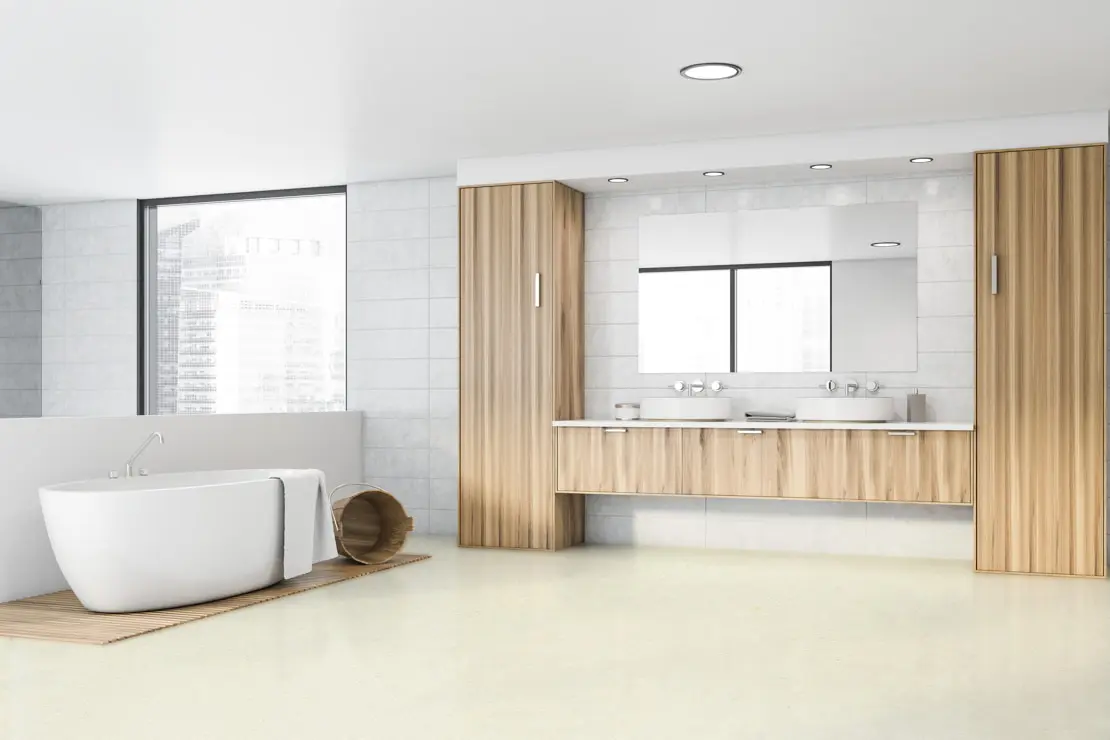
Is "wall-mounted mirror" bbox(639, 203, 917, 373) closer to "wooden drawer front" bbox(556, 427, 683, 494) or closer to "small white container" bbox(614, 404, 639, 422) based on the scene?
"small white container" bbox(614, 404, 639, 422)

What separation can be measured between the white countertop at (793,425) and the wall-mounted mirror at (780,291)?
2.00 feet

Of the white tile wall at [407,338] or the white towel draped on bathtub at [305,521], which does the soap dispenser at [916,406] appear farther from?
the white towel draped on bathtub at [305,521]

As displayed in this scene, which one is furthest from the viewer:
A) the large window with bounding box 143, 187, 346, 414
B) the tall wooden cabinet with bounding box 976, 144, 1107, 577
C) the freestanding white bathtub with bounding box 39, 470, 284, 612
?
the large window with bounding box 143, 187, 346, 414

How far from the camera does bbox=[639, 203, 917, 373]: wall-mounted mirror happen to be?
6.92 m

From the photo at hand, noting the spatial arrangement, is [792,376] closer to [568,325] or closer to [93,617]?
[568,325]

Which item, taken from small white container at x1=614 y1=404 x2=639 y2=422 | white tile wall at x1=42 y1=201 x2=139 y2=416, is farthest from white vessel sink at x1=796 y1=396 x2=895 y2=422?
white tile wall at x1=42 y1=201 x2=139 y2=416

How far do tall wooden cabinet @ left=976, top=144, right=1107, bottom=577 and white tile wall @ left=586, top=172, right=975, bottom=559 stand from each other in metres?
0.32

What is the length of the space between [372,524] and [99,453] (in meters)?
1.79

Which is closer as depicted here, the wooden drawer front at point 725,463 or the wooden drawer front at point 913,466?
the wooden drawer front at point 913,466

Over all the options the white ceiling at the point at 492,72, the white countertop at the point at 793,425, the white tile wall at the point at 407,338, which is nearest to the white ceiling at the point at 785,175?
the white ceiling at the point at 492,72

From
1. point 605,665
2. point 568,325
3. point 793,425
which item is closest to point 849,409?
point 793,425

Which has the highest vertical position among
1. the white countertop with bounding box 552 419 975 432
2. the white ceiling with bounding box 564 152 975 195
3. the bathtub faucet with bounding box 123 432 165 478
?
the white ceiling with bounding box 564 152 975 195

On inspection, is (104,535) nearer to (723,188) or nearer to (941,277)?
(723,188)

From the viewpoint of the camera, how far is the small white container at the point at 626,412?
23.2ft
